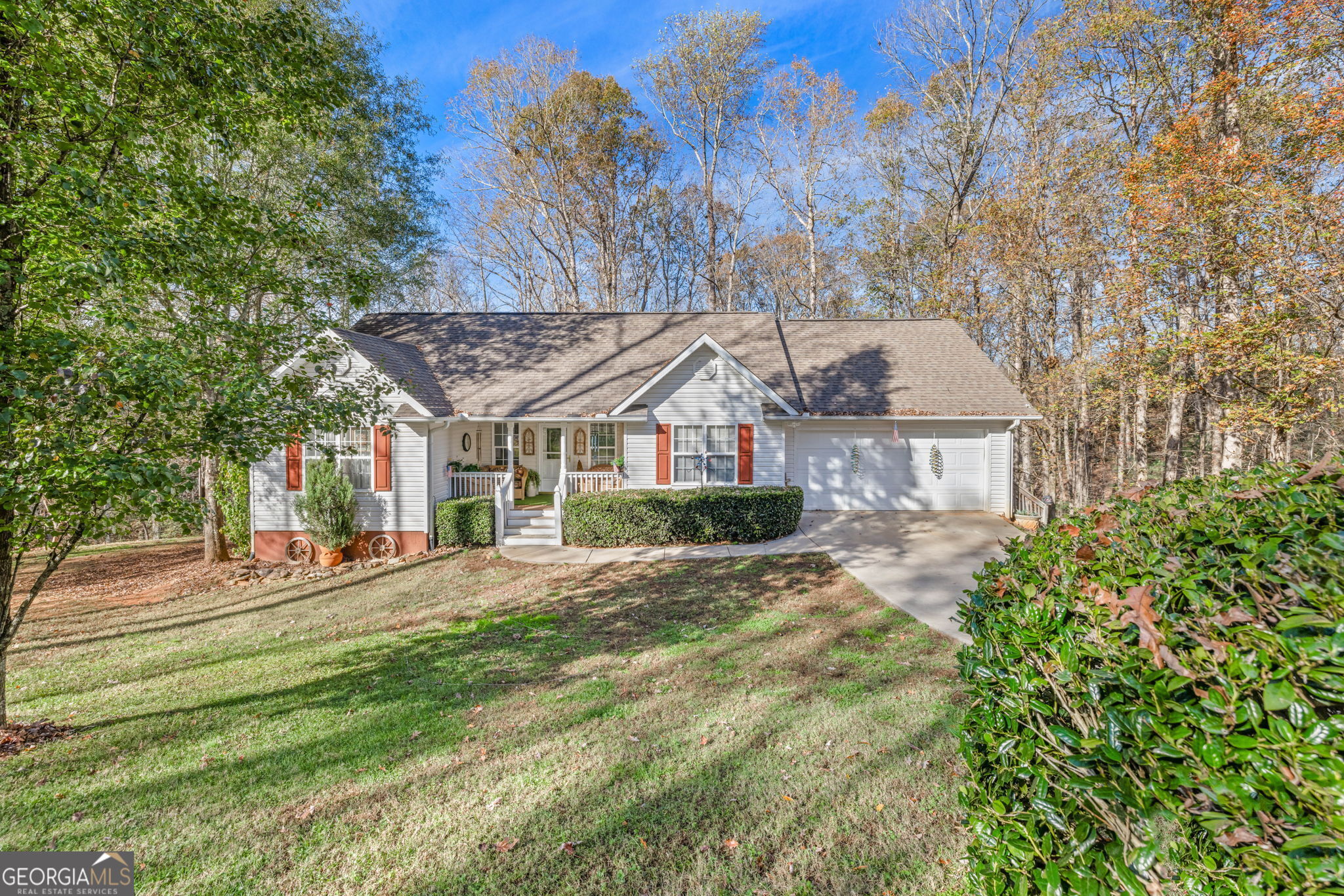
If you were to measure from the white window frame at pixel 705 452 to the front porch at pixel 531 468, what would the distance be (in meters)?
1.41

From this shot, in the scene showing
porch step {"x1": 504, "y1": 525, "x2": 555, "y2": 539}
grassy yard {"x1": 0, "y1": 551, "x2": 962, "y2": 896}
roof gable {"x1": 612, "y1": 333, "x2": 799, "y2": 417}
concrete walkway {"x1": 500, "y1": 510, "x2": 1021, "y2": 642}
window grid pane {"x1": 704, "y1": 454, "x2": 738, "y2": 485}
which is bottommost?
grassy yard {"x1": 0, "y1": 551, "x2": 962, "y2": 896}

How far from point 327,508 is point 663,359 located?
359 inches

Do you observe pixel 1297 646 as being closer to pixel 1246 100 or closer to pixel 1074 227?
pixel 1246 100

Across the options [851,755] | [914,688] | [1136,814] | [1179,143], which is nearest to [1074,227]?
[1179,143]

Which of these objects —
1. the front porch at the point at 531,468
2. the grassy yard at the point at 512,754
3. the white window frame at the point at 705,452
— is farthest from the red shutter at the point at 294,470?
the white window frame at the point at 705,452

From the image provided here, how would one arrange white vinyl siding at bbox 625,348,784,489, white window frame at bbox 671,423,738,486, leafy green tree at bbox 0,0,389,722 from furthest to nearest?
1. white window frame at bbox 671,423,738,486
2. white vinyl siding at bbox 625,348,784,489
3. leafy green tree at bbox 0,0,389,722

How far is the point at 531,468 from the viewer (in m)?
15.6

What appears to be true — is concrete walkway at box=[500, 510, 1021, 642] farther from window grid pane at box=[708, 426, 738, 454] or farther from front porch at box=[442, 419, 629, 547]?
window grid pane at box=[708, 426, 738, 454]

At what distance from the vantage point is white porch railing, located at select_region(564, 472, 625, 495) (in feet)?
43.3

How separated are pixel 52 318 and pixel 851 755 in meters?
7.30

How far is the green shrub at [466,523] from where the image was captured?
40.0 ft

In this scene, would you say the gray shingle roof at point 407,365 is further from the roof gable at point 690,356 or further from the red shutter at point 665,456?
the red shutter at point 665,456

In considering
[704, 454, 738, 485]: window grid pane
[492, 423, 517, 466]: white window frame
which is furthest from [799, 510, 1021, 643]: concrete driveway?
[492, 423, 517, 466]: white window frame

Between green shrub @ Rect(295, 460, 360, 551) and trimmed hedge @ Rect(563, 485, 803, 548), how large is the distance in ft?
15.9
